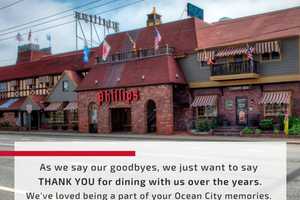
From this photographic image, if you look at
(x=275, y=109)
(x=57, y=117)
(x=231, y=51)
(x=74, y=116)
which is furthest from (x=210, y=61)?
(x=57, y=117)

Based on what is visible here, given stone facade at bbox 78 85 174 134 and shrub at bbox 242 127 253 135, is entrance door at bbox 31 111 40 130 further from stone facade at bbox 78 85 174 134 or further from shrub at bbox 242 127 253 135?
shrub at bbox 242 127 253 135

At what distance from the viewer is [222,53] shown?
30203mm

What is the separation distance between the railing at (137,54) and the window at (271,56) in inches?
317

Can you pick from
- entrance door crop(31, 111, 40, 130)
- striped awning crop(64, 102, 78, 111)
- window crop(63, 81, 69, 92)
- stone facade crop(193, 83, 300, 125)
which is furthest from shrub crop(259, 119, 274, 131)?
entrance door crop(31, 111, 40, 130)

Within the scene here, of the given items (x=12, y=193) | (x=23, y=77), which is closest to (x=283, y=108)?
(x=12, y=193)

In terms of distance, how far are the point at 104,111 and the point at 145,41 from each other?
7.50 metres

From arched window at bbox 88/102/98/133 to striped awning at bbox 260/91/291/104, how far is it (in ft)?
52.2

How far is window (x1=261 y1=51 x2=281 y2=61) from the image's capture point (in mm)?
28328

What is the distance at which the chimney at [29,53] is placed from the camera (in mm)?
60094

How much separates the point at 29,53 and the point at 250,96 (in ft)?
133

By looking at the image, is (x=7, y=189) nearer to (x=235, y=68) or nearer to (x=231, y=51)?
(x=235, y=68)

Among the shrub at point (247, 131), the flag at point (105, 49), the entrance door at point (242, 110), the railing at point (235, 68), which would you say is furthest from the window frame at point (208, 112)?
the flag at point (105, 49)

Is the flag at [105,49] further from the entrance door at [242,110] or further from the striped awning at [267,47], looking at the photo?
the striped awning at [267,47]

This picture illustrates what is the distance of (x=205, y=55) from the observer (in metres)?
31.3
